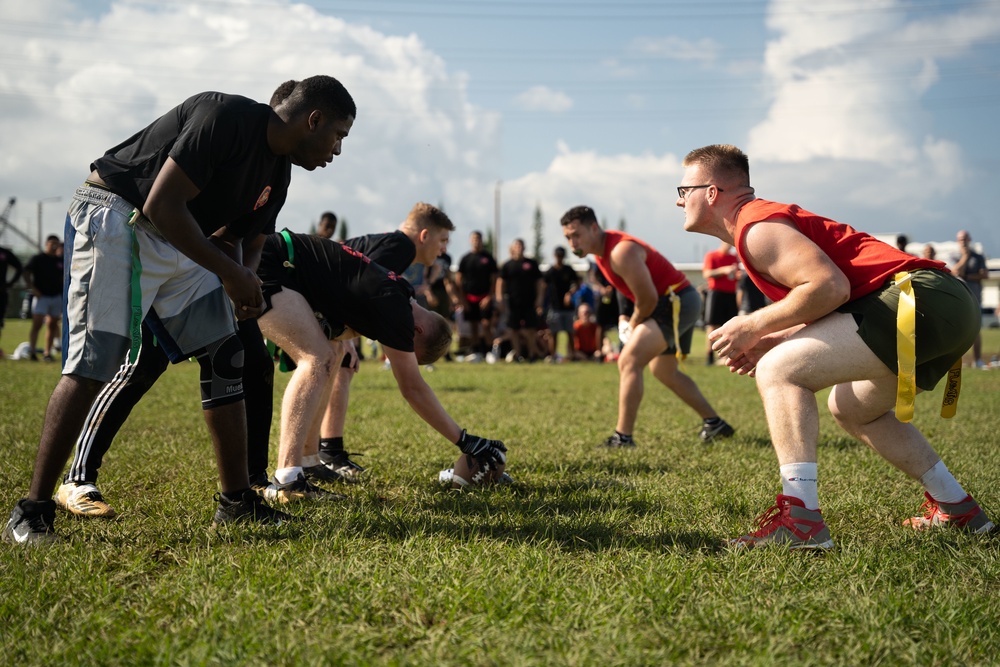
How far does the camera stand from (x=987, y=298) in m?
62.3

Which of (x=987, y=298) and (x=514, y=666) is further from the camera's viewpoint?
(x=987, y=298)

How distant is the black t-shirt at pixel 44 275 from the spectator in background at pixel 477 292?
312 inches

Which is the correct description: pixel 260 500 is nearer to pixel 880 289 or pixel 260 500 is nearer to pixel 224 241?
pixel 224 241

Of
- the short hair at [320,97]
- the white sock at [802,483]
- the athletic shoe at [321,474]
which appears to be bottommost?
the athletic shoe at [321,474]

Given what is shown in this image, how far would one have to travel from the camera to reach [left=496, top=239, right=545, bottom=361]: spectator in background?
58.0ft

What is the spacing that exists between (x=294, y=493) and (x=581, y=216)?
3569mm

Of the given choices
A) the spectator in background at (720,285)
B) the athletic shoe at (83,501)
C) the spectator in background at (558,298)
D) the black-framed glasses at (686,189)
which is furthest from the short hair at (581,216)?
the spectator in background at (558,298)

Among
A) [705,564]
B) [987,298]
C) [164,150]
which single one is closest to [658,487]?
[705,564]

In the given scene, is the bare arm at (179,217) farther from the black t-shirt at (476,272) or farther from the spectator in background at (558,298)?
the spectator in background at (558,298)

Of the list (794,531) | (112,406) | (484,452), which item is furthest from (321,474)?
(794,531)

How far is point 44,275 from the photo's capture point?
16.1m

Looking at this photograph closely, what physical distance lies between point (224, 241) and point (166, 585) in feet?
5.74

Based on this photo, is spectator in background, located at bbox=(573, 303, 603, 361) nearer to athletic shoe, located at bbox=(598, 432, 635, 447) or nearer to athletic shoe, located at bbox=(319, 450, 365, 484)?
athletic shoe, located at bbox=(598, 432, 635, 447)

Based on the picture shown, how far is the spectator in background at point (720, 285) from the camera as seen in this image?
1546cm
